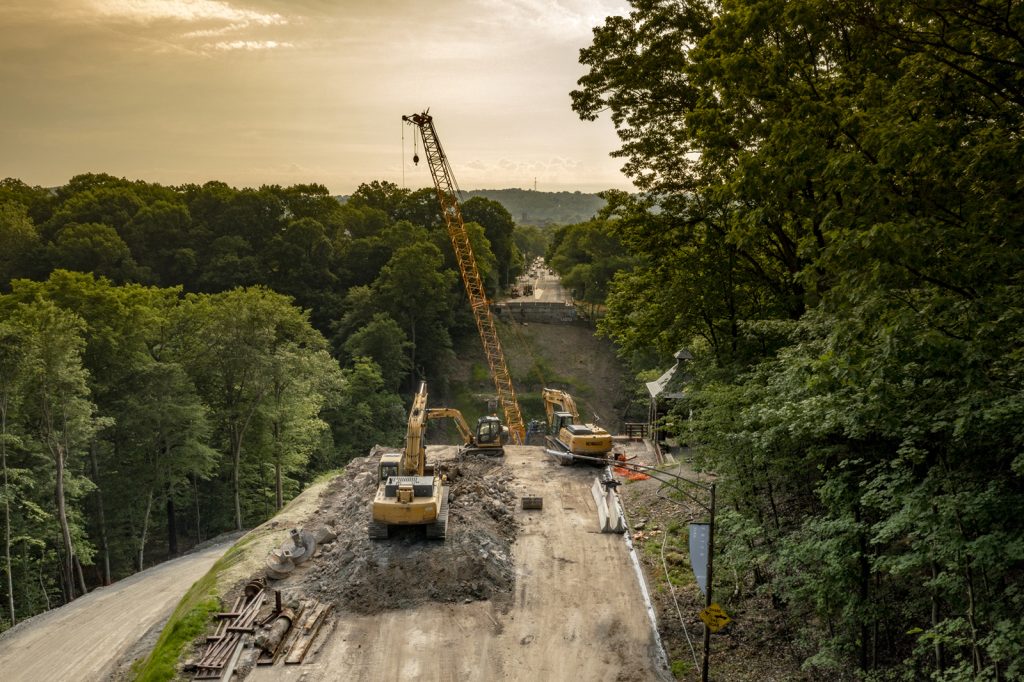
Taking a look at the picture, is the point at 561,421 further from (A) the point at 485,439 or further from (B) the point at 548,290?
(B) the point at 548,290

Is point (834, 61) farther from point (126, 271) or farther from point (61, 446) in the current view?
point (126, 271)

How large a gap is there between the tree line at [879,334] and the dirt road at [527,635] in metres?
3.12

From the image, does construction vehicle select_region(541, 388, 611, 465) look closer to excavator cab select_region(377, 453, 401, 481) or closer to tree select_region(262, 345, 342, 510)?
excavator cab select_region(377, 453, 401, 481)

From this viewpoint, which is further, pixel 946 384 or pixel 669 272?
pixel 669 272

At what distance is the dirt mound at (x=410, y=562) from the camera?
1855 centimetres

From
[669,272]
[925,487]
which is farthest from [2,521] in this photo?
[925,487]

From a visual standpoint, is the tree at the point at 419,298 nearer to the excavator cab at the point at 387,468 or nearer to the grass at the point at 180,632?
the excavator cab at the point at 387,468

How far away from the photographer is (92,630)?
23.2m

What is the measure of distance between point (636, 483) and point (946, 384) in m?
19.5

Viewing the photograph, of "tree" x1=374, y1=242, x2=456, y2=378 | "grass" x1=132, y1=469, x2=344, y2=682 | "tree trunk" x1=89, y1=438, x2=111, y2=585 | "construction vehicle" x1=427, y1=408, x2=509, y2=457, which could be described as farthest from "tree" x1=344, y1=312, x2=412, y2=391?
"grass" x1=132, y1=469, x2=344, y2=682

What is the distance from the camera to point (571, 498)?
2703 cm

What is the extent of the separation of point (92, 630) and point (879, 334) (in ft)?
84.4

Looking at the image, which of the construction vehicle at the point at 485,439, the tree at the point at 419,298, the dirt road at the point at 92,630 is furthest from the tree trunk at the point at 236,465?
the tree at the point at 419,298

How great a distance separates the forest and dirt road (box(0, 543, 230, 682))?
2.65 meters
